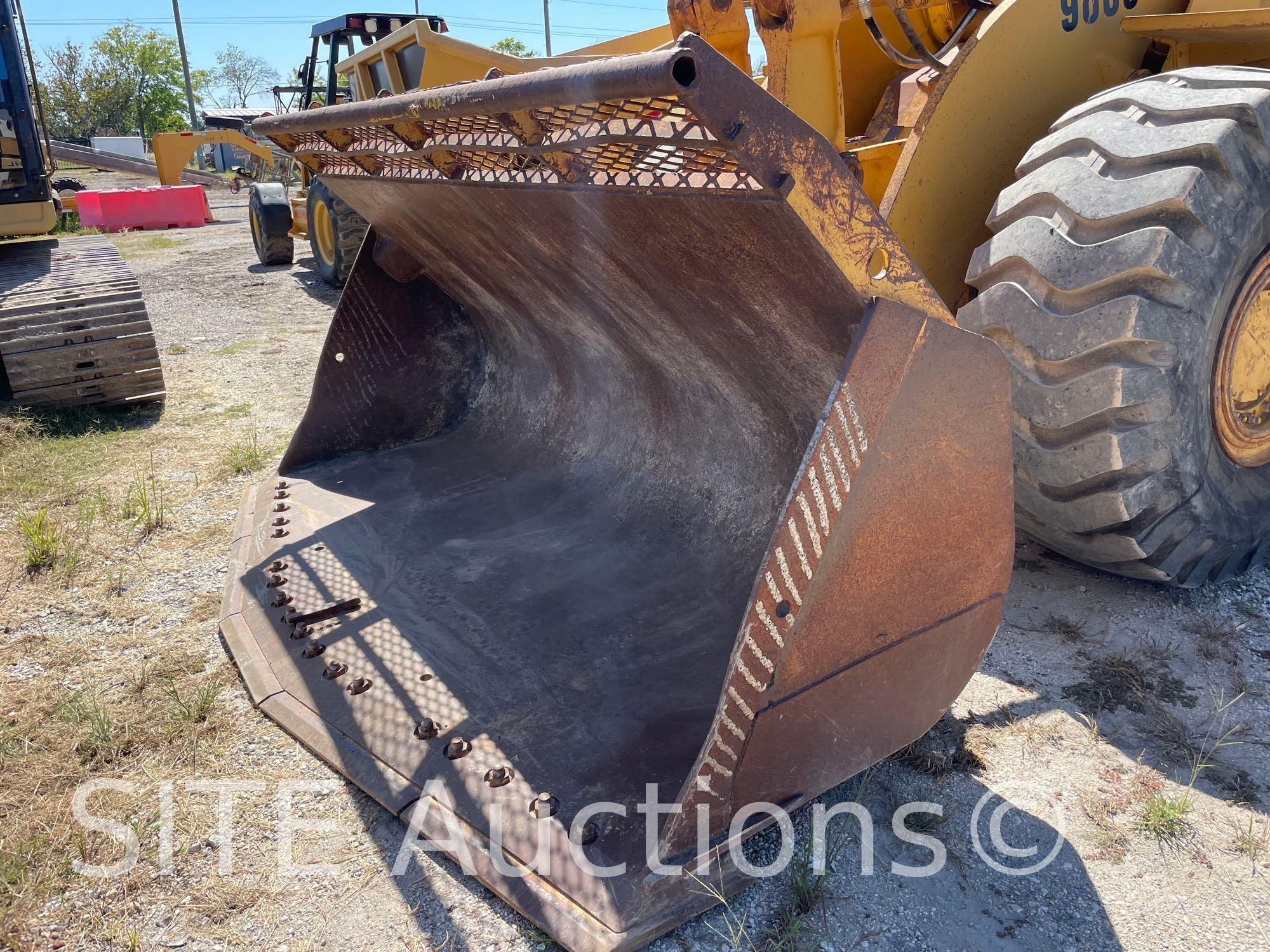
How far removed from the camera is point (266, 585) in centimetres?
266

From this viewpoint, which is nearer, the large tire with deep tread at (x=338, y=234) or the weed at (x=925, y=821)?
the weed at (x=925, y=821)

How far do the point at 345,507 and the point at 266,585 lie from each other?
50 centimetres

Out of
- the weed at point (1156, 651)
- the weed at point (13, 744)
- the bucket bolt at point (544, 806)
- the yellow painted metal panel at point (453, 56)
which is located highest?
the yellow painted metal panel at point (453, 56)

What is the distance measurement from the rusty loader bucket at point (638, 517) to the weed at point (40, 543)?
2.13 ft

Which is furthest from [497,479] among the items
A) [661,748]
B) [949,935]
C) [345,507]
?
[949,935]

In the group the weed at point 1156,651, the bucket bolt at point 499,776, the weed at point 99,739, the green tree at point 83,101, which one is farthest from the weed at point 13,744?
the green tree at point 83,101

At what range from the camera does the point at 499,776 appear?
180 cm

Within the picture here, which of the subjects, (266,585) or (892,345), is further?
(266,585)

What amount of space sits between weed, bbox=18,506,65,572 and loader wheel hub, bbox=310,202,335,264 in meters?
5.65

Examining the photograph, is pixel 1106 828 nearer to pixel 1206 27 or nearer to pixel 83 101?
pixel 1206 27

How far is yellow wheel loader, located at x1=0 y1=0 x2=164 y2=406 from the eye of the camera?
15.0ft

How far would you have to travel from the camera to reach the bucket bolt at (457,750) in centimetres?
188

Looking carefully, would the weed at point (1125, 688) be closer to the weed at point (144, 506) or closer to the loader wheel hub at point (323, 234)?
the weed at point (144, 506)

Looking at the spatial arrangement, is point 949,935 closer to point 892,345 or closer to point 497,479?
point 892,345
